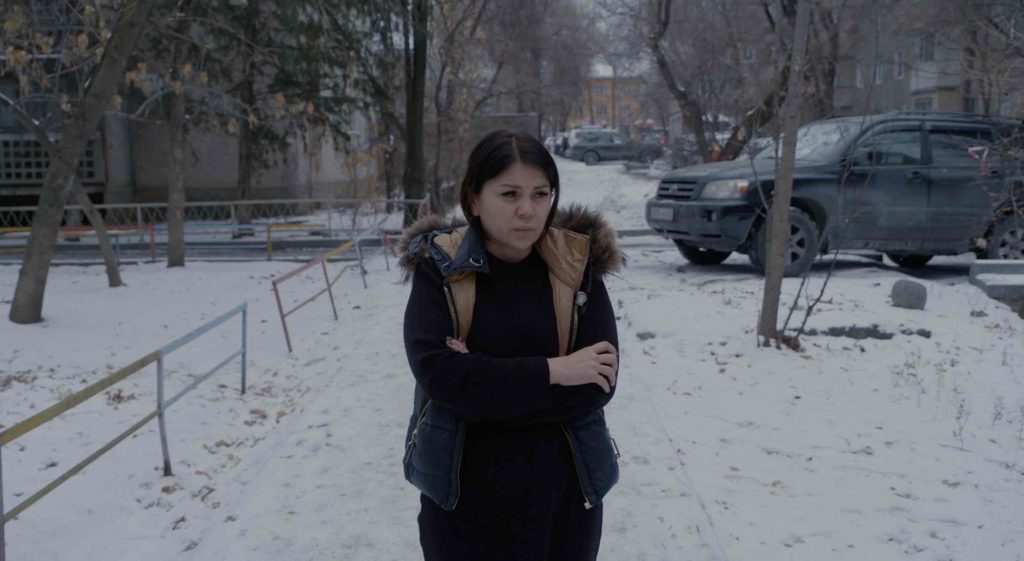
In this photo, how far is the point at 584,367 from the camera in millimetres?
2051

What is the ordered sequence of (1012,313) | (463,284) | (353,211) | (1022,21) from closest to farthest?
(463,284) < (1012,313) < (1022,21) < (353,211)

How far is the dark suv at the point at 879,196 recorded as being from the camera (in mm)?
10289

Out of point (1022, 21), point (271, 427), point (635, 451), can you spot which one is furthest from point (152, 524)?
point (1022, 21)

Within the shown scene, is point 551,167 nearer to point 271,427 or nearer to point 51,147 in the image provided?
point 271,427

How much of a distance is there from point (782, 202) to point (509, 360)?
5523 mm

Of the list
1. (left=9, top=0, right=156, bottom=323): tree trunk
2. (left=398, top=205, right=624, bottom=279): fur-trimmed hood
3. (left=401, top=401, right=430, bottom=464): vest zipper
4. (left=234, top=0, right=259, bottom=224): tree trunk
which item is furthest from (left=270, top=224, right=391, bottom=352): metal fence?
(left=401, top=401, right=430, bottom=464): vest zipper

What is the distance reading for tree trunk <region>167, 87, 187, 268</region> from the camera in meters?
15.0

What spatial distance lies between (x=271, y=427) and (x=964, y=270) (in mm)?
9474

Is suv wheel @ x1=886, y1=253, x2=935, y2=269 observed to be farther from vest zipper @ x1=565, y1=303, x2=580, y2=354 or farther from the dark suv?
vest zipper @ x1=565, y1=303, x2=580, y2=354

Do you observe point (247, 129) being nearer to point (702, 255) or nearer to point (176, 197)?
point (176, 197)

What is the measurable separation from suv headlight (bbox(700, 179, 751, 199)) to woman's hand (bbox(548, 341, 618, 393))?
8.64m

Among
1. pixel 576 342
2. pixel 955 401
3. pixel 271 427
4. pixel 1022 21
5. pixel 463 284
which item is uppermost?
pixel 1022 21

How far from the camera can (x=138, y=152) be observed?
23359 mm

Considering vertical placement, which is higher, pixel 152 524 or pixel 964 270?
pixel 964 270
